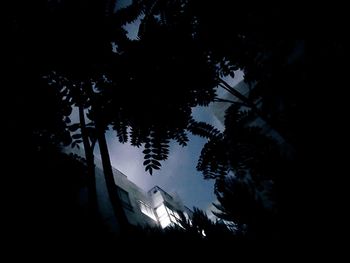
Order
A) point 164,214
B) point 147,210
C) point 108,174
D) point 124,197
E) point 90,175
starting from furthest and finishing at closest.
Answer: point 164,214 → point 147,210 → point 124,197 → point 90,175 → point 108,174

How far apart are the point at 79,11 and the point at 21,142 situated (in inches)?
68.5

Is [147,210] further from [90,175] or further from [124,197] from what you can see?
[90,175]

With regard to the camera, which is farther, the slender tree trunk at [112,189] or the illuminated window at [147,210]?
the illuminated window at [147,210]

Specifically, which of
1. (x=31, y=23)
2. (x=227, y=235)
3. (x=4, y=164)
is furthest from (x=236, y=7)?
(x=4, y=164)

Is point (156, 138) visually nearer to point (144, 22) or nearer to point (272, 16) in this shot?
point (144, 22)

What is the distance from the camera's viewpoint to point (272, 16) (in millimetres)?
2174

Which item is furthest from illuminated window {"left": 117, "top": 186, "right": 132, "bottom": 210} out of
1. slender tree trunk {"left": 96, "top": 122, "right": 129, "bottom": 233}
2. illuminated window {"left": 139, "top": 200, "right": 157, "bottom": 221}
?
slender tree trunk {"left": 96, "top": 122, "right": 129, "bottom": 233}

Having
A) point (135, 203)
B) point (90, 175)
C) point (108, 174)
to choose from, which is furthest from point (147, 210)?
point (108, 174)

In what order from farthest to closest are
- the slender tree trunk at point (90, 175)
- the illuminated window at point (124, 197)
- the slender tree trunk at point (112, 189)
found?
the illuminated window at point (124, 197) → the slender tree trunk at point (90, 175) → the slender tree trunk at point (112, 189)

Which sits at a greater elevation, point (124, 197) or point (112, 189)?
point (124, 197)

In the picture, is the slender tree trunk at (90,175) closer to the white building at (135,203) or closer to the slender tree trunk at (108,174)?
the slender tree trunk at (108,174)

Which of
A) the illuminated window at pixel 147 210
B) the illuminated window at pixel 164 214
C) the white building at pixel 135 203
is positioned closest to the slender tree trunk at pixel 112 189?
the white building at pixel 135 203

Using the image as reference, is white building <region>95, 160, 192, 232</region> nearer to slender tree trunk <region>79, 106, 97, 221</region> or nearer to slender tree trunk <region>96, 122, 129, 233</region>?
slender tree trunk <region>79, 106, 97, 221</region>

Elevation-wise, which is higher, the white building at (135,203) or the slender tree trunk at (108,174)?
the white building at (135,203)
